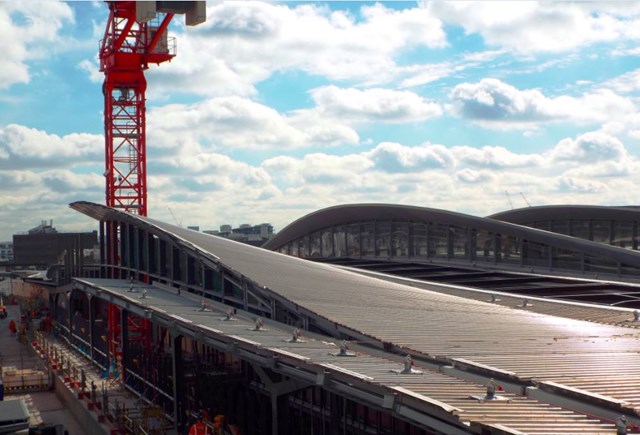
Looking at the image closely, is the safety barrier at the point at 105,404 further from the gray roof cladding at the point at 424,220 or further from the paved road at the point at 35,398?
the gray roof cladding at the point at 424,220

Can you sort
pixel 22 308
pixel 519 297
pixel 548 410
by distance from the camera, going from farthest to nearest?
pixel 22 308
pixel 519 297
pixel 548 410

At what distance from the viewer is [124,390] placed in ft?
90.8

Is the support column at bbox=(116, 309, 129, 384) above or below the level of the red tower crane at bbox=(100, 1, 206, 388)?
below

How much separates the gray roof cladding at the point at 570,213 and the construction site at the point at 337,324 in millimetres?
107

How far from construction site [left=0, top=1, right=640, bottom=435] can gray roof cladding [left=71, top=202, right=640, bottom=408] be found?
0.07 m

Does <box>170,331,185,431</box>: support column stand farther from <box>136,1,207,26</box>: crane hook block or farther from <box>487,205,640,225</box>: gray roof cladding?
<box>136,1,207,26</box>: crane hook block

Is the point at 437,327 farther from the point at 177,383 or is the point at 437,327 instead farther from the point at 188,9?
the point at 188,9

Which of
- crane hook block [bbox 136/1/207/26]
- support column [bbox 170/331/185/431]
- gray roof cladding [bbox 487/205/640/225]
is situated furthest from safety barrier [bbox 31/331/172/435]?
gray roof cladding [bbox 487/205/640/225]

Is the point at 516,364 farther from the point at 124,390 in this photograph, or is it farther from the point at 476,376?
the point at 124,390

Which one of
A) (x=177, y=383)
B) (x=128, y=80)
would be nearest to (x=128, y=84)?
(x=128, y=80)

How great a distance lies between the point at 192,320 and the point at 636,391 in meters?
10.3

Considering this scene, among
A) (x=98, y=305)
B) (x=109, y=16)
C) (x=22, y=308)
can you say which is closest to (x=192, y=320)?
(x=98, y=305)

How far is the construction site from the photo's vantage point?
35.8ft

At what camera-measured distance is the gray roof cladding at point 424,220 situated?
28438mm
